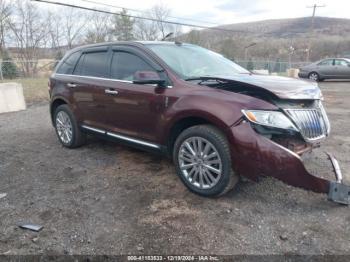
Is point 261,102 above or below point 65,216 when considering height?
above

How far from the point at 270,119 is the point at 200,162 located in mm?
898

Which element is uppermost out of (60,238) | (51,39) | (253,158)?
(51,39)

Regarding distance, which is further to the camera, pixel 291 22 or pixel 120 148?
pixel 291 22

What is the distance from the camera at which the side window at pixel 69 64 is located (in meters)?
5.51

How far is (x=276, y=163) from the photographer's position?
3.08m

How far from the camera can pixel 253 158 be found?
124 inches

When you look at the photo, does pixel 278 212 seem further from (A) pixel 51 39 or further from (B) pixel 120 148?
(A) pixel 51 39

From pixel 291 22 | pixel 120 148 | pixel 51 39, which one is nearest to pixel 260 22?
pixel 291 22

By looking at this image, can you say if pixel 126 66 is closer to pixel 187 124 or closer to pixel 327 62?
pixel 187 124

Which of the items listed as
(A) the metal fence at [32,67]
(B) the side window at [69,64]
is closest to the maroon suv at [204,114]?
(B) the side window at [69,64]

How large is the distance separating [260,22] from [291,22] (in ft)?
41.1

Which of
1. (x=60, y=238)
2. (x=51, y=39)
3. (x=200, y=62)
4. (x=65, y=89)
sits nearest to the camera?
(x=60, y=238)

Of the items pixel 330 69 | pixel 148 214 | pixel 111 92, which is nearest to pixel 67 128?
pixel 111 92

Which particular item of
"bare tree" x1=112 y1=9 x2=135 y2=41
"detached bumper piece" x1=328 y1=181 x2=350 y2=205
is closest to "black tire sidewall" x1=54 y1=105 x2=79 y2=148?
"detached bumper piece" x1=328 y1=181 x2=350 y2=205
